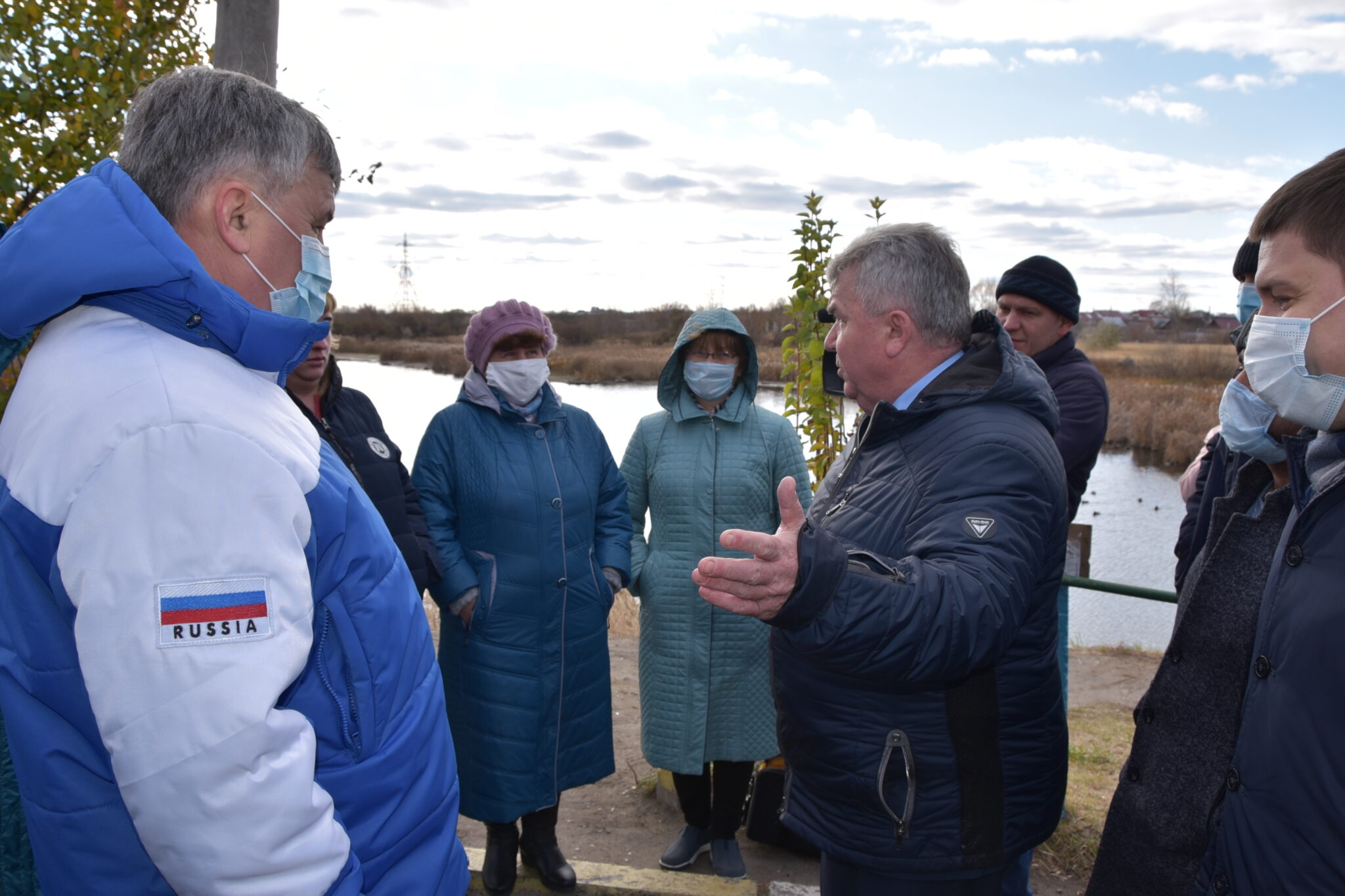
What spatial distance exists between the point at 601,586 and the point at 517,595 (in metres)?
0.34

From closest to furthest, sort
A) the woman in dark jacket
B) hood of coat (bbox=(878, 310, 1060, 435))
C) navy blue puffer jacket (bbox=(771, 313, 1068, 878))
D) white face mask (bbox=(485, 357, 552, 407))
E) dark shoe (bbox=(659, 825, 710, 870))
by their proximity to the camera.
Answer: navy blue puffer jacket (bbox=(771, 313, 1068, 878))
hood of coat (bbox=(878, 310, 1060, 435))
the woman in dark jacket
white face mask (bbox=(485, 357, 552, 407))
dark shoe (bbox=(659, 825, 710, 870))

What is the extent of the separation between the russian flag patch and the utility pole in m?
2.79

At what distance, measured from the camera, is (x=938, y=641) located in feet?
5.41

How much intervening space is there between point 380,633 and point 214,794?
330 millimetres

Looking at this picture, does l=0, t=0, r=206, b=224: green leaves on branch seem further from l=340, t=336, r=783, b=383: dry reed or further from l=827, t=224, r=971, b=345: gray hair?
l=340, t=336, r=783, b=383: dry reed

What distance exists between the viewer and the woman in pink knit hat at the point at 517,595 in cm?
324

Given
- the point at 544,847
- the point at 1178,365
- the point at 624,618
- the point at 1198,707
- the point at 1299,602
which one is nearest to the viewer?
the point at 1299,602

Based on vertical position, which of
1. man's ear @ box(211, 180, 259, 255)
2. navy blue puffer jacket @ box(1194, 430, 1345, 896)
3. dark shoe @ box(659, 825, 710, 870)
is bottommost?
dark shoe @ box(659, 825, 710, 870)

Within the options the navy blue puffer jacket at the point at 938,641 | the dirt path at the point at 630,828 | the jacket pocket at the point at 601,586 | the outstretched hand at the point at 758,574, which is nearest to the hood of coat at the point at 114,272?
the outstretched hand at the point at 758,574

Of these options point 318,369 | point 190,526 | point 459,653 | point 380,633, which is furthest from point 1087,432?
point 190,526

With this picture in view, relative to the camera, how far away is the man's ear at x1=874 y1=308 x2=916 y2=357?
2.15 meters

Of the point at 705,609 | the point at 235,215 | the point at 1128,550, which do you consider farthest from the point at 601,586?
the point at 1128,550

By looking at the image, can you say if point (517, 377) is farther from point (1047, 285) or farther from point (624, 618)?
point (624, 618)

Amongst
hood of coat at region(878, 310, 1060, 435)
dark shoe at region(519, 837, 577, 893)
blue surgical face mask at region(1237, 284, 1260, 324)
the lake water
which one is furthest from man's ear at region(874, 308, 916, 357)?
the lake water
